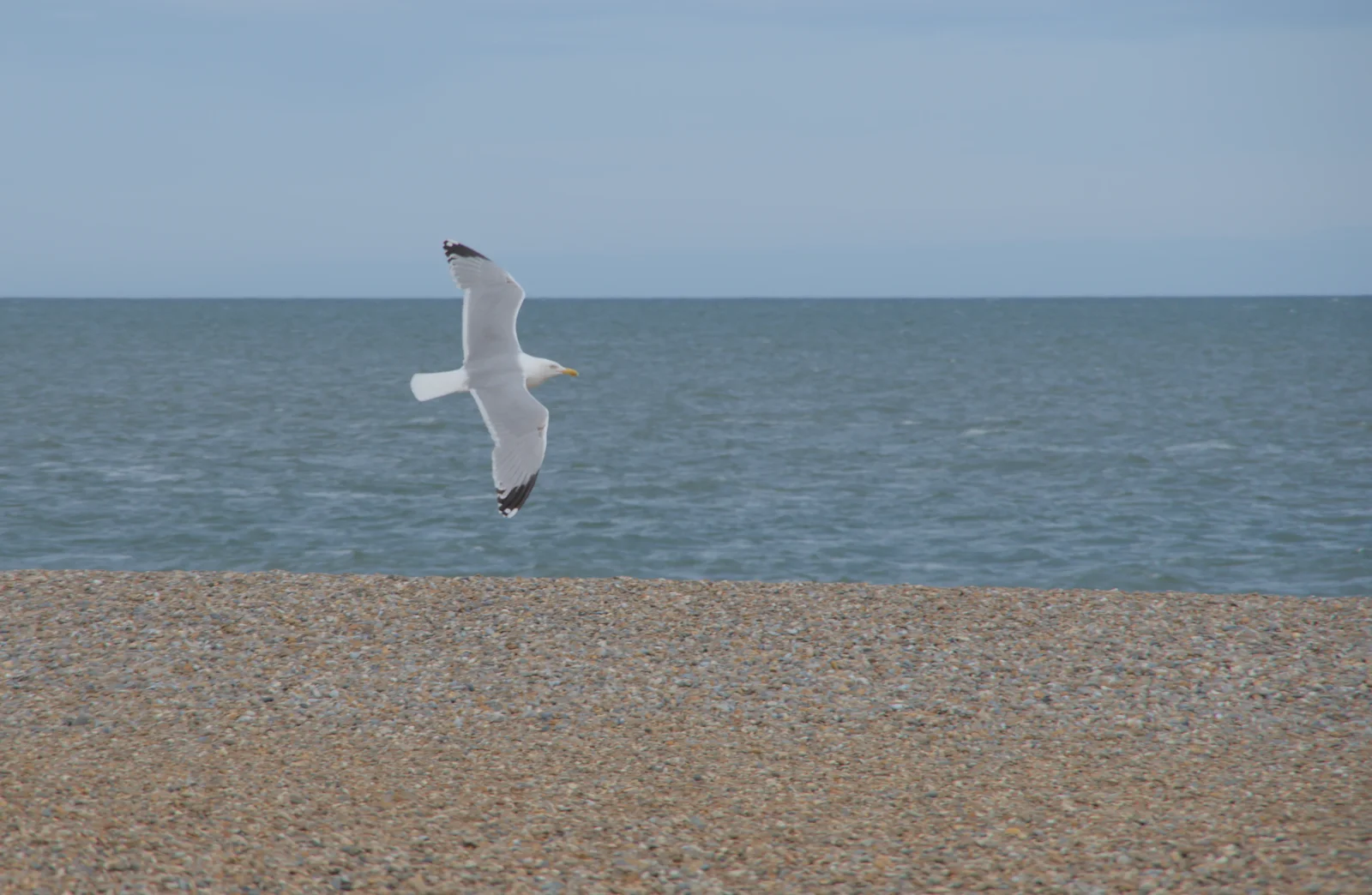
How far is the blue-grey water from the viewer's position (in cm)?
1598

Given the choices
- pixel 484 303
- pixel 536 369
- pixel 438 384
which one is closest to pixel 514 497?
pixel 438 384

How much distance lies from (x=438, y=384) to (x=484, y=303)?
57cm

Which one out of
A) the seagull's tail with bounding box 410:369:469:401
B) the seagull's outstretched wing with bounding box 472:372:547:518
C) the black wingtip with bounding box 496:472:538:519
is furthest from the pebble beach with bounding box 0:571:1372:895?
the seagull's tail with bounding box 410:369:469:401

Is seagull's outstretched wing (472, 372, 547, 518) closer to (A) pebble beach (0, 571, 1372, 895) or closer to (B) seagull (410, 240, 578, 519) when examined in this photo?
(B) seagull (410, 240, 578, 519)

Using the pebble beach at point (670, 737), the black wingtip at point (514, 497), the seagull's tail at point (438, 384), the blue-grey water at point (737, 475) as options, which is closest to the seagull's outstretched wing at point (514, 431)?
the black wingtip at point (514, 497)

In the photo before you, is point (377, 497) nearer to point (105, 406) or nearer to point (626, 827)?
point (626, 827)

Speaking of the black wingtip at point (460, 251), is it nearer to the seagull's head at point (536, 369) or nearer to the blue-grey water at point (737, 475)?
the seagull's head at point (536, 369)

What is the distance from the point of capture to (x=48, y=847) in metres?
5.93

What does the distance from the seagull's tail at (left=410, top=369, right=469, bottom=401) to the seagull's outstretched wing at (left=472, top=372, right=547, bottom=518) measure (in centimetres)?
14

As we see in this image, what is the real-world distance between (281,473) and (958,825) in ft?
61.6

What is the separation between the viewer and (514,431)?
848 centimetres

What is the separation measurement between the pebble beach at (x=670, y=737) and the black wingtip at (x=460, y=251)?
2789 mm

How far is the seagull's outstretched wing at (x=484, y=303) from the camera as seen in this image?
814 cm

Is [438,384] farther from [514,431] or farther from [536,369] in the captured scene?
[536,369]
